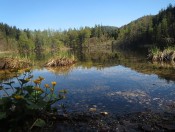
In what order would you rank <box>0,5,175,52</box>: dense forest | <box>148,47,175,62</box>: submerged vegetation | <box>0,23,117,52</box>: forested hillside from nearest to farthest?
<box>148,47,175,62</box>: submerged vegetation, <box>0,5,175,52</box>: dense forest, <box>0,23,117,52</box>: forested hillside

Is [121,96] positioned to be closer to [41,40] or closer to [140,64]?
[140,64]

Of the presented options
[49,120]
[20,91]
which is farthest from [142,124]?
[20,91]

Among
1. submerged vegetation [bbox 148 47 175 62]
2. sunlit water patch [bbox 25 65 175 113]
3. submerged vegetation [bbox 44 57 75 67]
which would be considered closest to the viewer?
sunlit water patch [bbox 25 65 175 113]

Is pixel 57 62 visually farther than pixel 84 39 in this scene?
No

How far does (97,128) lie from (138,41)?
11458cm

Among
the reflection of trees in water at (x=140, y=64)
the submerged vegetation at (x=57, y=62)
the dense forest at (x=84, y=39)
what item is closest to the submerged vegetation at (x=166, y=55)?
the reflection of trees in water at (x=140, y=64)

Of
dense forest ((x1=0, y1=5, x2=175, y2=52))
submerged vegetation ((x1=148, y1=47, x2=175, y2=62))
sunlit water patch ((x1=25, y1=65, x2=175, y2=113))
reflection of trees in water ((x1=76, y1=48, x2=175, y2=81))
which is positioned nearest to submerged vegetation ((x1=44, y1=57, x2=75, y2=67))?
reflection of trees in water ((x1=76, y1=48, x2=175, y2=81))

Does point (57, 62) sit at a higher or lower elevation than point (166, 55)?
lower

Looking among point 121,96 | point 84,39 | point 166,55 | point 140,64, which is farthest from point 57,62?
point 84,39

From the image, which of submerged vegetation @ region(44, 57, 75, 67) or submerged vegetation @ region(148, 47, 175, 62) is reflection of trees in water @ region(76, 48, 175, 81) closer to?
submerged vegetation @ region(148, 47, 175, 62)

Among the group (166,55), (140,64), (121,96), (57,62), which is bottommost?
(121,96)

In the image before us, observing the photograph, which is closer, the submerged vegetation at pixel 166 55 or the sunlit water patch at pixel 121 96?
the sunlit water patch at pixel 121 96

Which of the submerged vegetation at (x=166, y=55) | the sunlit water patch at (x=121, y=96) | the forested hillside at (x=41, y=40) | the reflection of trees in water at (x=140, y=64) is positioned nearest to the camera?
the sunlit water patch at (x=121, y=96)

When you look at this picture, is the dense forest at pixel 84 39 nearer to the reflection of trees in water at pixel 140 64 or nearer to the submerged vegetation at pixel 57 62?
the reflection of trees in water at pixel 140 64
